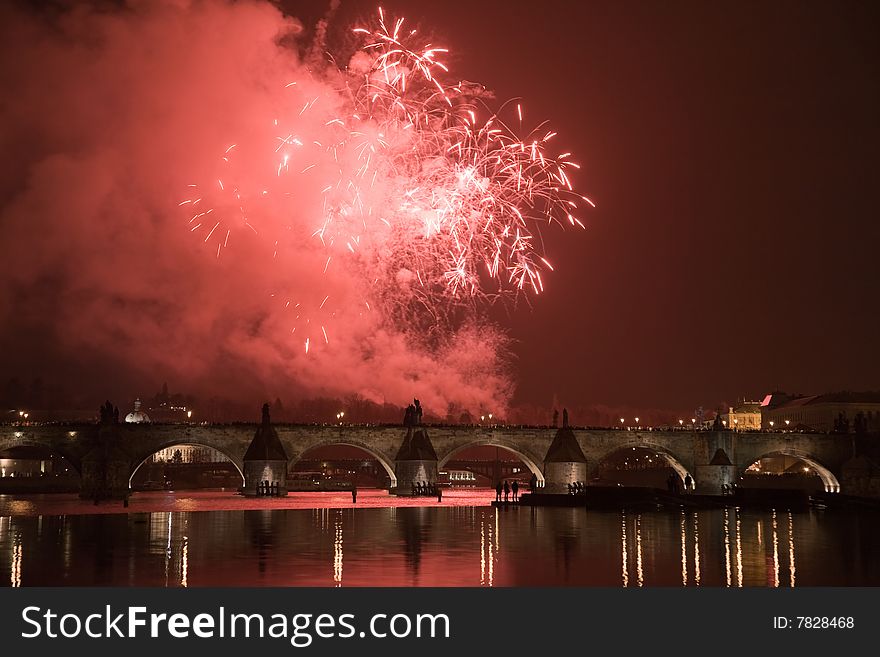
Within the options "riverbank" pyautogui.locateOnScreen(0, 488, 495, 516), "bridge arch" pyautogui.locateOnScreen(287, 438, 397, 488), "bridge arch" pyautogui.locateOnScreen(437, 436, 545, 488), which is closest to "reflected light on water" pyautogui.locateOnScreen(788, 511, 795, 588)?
"riverbank" pyautogui.locateOnScreen(0, 488, 495, 516)

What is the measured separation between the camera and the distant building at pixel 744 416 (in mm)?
178375

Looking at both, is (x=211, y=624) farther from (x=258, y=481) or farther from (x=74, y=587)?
(x=258, y=481)

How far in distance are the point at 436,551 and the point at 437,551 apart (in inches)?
1.3

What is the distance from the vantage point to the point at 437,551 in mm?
28000

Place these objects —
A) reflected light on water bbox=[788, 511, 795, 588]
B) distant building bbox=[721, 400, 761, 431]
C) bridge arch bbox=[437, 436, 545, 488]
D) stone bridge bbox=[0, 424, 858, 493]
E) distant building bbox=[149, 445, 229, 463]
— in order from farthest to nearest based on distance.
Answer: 1. distant building bbox=[721, 400, 761, 431]
2. distant building bbox=[149, 445, 229, 463]
3. bridge arch bbox=[437, 436, 545, 488]
4. stone bridge bbox=[0, 424, 858, 493]
5. reflected light on water bbox=[788, 511, 795, 588]

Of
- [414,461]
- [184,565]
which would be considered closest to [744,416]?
[414,461]

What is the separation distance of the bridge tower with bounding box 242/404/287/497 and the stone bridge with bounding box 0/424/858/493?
201 centimetres

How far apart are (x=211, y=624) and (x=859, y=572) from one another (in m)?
16.4

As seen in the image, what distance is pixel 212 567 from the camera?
2391 centimetres

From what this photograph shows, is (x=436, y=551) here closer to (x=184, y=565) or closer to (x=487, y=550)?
(x=487, y=550)

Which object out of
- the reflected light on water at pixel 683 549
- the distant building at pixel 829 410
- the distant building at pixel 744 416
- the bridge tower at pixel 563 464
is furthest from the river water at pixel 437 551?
the distant building at pixel 744 416

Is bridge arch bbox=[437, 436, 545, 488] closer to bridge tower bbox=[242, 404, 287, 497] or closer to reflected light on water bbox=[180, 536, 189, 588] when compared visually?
bridge tower bbox=[242, 404, 287, 497]

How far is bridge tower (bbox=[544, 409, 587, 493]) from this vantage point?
84125 millimetres

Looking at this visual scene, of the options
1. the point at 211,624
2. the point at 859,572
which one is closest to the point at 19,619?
the point at 211,624
